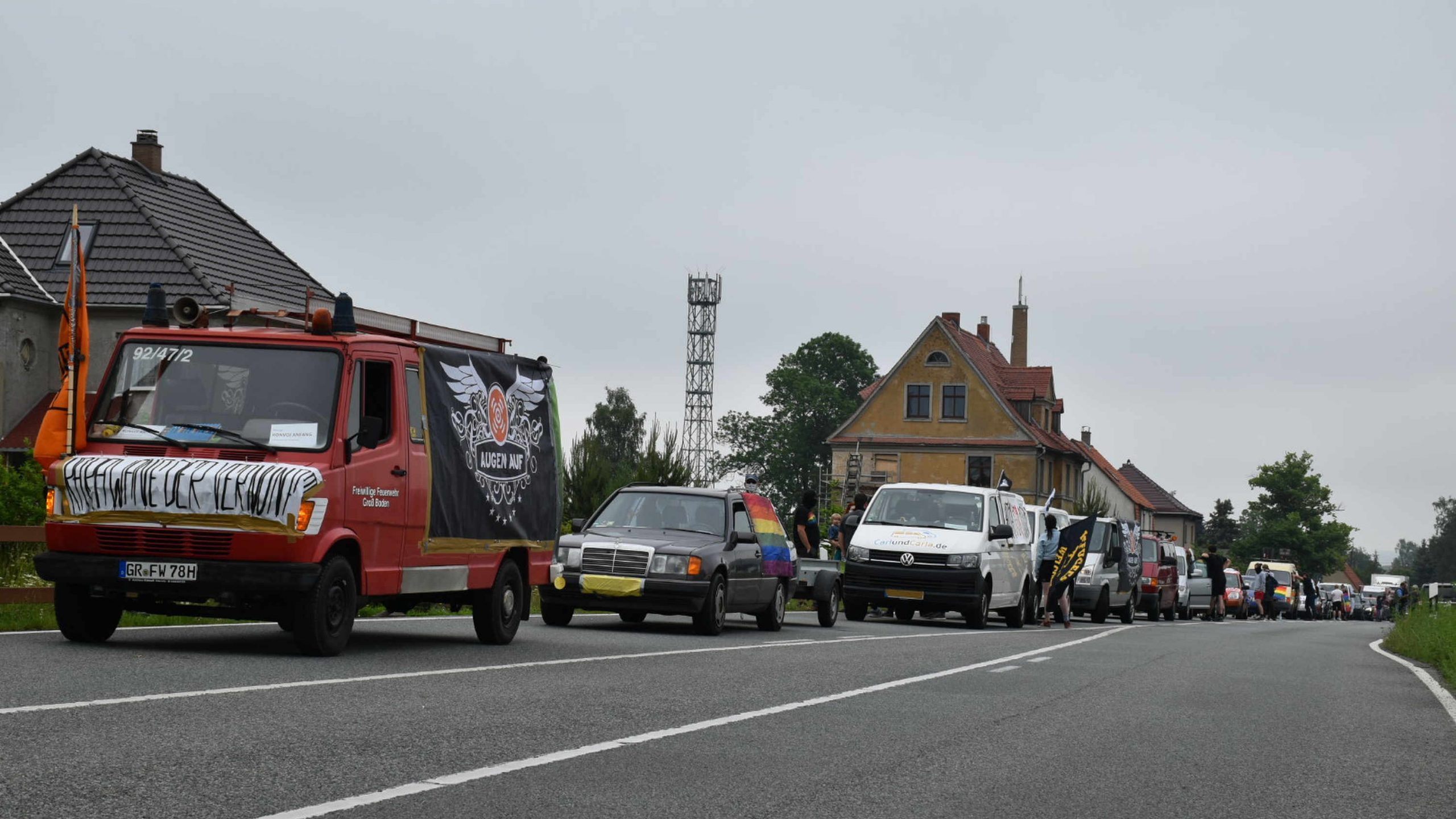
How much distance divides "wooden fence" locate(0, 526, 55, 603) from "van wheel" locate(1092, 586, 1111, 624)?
2297cm

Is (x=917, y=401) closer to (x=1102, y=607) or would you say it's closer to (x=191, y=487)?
(x=1102, y=607)

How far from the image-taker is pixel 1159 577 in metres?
40.4

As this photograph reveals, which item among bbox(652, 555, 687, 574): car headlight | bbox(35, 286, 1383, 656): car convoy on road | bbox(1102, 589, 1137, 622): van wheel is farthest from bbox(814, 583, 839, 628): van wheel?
bbox(1102, 589, 1137, 622): van wheel

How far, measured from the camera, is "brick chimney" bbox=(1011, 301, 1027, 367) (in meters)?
98.2

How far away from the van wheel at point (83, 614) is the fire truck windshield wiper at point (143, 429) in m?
1.19

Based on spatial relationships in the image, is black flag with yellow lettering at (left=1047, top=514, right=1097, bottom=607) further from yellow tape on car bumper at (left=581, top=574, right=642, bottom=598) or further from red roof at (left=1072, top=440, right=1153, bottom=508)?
red roof at (left=1072, top=440, right=1153, bottom=508)

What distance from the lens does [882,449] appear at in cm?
8488

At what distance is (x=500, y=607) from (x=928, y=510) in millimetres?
12352

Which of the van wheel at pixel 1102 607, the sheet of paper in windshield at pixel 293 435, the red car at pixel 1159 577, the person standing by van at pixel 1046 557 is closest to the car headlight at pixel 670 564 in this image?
the sheet of paper in windshield at pixel 293 435

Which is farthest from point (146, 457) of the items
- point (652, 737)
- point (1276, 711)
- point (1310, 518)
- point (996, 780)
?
point (1310, 518)

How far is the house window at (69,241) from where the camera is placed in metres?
44.1

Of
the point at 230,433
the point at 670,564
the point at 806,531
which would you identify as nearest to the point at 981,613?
the point at 806,531

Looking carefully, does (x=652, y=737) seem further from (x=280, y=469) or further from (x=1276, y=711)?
(x=1276, y=711)

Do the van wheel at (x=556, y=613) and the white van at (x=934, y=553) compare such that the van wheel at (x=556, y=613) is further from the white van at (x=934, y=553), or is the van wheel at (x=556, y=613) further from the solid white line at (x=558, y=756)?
the white van at (x=934, y=553)
